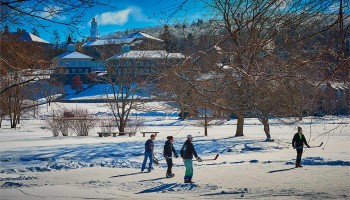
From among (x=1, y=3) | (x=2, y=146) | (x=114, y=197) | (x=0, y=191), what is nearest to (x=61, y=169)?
(x=0, y=191)

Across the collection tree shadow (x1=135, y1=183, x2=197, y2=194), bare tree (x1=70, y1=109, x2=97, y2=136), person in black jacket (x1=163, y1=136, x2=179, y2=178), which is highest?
bare tree (x1=70, y1=109, x2=97, y2=136)

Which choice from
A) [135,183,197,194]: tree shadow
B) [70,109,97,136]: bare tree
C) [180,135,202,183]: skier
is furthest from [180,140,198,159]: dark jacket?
[70,109,97,136]: bare tree

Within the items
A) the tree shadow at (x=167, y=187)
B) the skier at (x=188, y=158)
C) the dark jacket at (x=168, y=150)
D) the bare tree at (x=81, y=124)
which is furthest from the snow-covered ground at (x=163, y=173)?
the bare tree at (x=81, y=124)

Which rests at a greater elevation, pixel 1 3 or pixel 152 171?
pixel 1 3

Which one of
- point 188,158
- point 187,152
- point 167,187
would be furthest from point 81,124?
point 167,187

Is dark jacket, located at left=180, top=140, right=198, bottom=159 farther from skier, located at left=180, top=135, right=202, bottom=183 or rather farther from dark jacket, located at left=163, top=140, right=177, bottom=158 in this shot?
dark jacket, located at left=163, top=140, right=177, bottom=158

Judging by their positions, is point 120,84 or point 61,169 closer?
point 61,169

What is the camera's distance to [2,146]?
84.3 ft

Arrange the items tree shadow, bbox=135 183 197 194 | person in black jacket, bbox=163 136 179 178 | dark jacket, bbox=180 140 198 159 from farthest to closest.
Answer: person in black jacket, bbox=163 136 179 178 < dark jacket, bbox=180 140 198 159 < tree shadow, bbox=135 183 197 194

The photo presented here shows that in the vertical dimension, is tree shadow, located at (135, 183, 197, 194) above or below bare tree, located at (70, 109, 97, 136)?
below

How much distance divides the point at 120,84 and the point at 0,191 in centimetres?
2508

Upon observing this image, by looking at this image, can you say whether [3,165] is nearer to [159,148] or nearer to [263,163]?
[159,148]

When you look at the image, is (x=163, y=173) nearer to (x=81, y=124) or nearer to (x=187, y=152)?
(x=187, y=152)

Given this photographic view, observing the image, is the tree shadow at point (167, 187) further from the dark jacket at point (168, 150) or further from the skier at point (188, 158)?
the dark jacket at point (168, 150)
